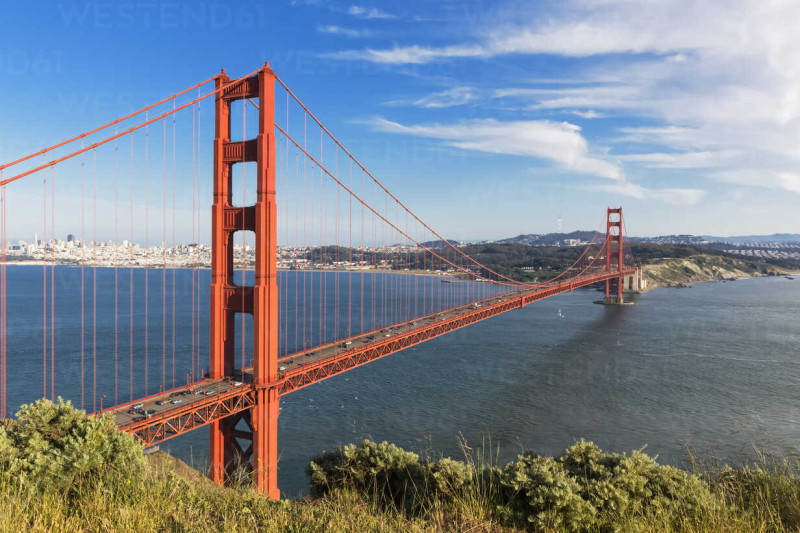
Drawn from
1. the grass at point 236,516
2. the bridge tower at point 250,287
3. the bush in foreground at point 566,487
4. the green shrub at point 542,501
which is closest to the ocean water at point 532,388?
the bridge tower at point 250,287

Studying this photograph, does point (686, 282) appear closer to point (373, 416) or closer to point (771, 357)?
point (771, 357)

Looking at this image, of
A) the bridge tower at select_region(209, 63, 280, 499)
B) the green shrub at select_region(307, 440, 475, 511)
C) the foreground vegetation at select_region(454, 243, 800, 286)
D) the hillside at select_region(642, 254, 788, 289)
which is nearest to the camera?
the green shrub at select_region(307, 440, 475, 511)

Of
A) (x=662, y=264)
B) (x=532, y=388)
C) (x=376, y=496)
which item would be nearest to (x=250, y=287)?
(x=376, y=496)

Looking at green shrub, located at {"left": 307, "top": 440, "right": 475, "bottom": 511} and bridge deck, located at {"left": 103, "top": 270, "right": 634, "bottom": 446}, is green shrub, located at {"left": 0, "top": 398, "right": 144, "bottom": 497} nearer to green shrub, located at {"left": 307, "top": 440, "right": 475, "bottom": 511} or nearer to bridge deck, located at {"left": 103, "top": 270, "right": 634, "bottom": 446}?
bridge deck, located at {"left": 103, "top": 270, "right": 634, "bottom": 446}

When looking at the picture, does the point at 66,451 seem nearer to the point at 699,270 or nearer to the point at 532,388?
the point at 532,388

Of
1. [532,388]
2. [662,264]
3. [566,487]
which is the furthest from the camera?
[662,264]

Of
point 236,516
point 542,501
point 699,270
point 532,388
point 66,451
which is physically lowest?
point 532,388

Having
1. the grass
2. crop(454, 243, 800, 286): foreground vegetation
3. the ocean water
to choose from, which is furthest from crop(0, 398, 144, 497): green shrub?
crop(454, 243, 800, 286): foreground vegetation
